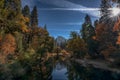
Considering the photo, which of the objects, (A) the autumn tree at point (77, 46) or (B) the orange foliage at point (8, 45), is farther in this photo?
(A) the autumn tree at point (77, 46)

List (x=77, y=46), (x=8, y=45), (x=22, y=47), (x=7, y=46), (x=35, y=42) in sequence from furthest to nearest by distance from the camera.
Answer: (x=77, y=46) → (x=35, y=42) → (x=22, y=47) → (x=8, y=45) → (x=7, y=46)

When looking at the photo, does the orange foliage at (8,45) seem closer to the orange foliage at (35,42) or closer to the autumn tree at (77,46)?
the orange foliage at (35,42)

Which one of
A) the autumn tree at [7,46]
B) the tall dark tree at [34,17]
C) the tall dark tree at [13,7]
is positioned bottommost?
the autumn tree at [7,46]

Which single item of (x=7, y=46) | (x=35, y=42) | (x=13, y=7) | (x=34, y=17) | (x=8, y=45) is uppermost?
(x=34, y=17)

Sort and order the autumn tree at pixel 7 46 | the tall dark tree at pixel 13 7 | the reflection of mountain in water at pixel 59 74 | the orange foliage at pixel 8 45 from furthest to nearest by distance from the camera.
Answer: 1. the reflection of mountain in water at pixel 59 74
2. the tall dark tree at pixel 13 7
3. the orange foliage at pixel 8 45
4. the autumn tree at pixel 7 46

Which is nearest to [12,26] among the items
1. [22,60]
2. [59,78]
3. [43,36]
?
[22,60]

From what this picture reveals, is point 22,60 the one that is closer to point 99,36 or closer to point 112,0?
point 99,36

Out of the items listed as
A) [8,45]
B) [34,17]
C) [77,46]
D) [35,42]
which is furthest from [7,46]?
[34,17]

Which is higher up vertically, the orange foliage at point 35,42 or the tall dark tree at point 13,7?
the tall dark tree at point 13,7

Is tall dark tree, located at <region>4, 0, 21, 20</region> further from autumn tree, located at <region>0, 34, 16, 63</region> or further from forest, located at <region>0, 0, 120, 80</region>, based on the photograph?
autumn tree, located at <region>0, 34, 16, 63</region>

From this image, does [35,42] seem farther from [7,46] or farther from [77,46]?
[7,46]

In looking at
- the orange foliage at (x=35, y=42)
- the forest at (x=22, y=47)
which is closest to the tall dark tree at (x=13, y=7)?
the forest at (x=22, y=47)

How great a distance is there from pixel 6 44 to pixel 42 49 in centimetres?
1544

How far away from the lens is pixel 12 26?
112 feet
